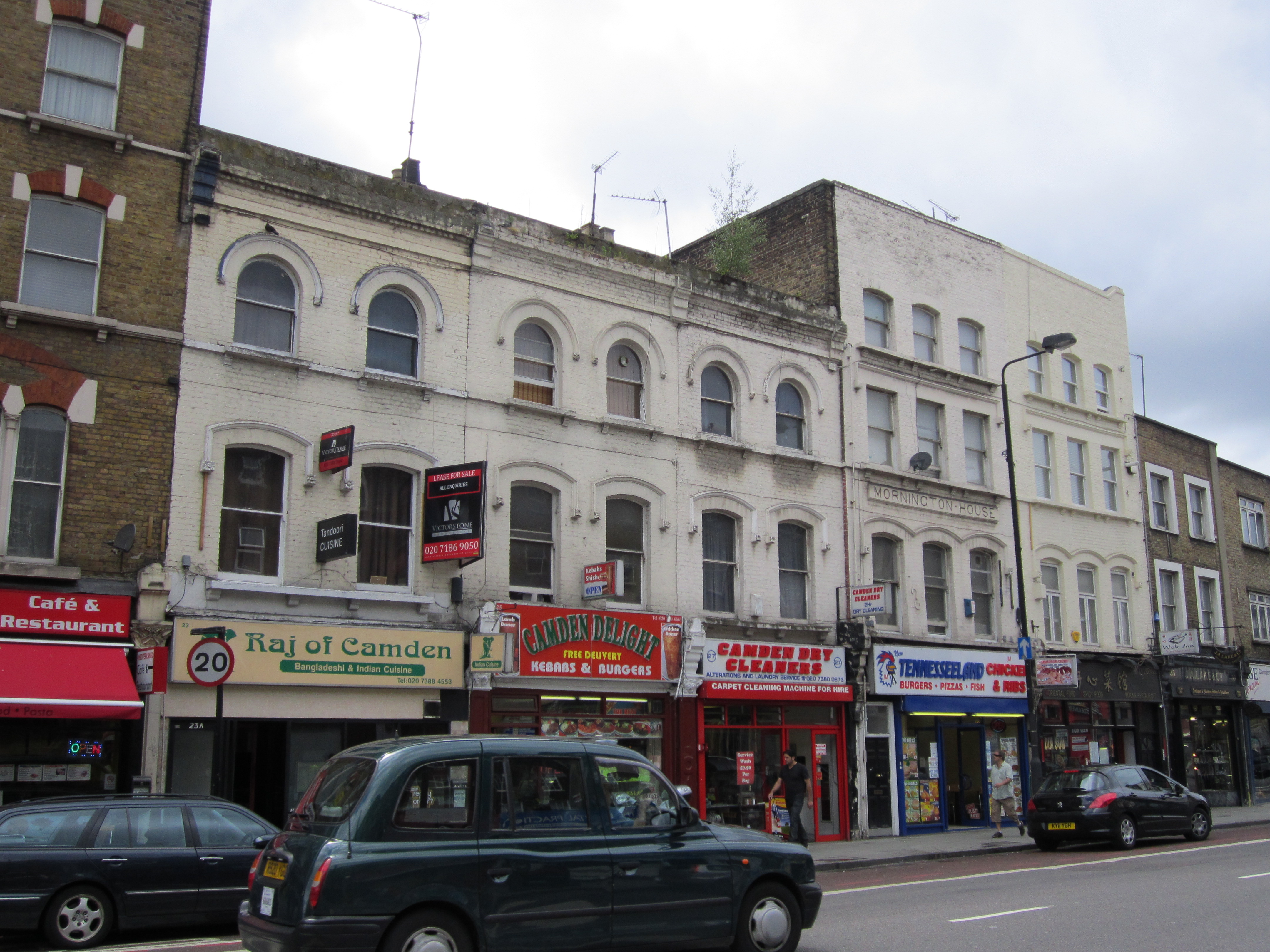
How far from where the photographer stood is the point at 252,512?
677 inches

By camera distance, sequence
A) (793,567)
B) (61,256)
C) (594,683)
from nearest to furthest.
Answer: (61,256)
(594,683)
(793,567)

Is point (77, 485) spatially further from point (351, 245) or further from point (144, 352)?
point (351, 245)

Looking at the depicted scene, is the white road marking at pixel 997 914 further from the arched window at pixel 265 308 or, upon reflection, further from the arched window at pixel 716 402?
the arched window at pixel 265 308

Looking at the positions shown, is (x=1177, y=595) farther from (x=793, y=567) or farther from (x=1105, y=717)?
(x=793, y=567)

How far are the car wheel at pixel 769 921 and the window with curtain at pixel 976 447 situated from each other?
65.7ft

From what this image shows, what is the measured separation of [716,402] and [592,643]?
20.1ft

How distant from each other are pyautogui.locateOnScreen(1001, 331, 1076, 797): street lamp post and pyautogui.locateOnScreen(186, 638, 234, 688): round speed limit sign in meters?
16.6

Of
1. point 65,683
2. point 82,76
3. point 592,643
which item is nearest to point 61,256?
point 82,76

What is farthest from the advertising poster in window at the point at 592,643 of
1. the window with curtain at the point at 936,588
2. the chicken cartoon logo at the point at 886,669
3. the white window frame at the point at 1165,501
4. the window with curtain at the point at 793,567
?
the white window frame at the point at 1165,501

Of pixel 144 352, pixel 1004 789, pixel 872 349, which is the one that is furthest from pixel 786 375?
pixel 144 352

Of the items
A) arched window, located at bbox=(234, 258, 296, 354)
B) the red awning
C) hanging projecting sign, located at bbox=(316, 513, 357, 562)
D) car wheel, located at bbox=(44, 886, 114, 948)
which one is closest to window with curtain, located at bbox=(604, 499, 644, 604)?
hanging projecting sign, located at bbox=(316, 513, 357, 562)

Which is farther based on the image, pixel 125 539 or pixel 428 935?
pixel 125 539

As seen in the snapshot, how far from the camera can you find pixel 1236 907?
1205cm

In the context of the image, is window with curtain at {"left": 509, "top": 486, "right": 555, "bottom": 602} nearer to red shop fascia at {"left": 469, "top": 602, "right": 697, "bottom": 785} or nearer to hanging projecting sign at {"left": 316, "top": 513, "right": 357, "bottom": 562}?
red shop fascia at {"left": 469, "top": 602, "right": 697, "bottom": 785}
